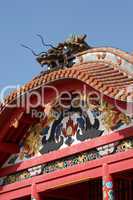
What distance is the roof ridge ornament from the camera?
1105 centimetres

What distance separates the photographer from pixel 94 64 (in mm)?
10328

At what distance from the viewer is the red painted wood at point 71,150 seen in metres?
9.59

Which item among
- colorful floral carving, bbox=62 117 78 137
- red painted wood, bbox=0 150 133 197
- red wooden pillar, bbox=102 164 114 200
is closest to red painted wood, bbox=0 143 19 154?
red painted wood, bbox=0 150 133 197

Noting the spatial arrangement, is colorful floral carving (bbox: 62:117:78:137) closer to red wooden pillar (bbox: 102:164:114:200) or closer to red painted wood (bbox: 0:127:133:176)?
red painted wood (bbox: 0:127:133:176)

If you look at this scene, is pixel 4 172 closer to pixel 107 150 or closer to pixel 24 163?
pixel 24 163

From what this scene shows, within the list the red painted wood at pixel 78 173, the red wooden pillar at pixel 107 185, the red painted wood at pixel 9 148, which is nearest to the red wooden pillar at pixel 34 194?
the red painted wood at pixel 78 173

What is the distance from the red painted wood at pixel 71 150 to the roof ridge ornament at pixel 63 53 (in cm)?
149

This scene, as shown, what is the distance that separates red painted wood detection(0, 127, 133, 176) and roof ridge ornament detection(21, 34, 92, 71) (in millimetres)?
1495

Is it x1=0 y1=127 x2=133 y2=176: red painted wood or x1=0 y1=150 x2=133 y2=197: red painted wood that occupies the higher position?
x1=0 y1=127 x2=133 y2=176: red painted wood

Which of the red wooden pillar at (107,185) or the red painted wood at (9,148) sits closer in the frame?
the red wooden pillar at (107,185)

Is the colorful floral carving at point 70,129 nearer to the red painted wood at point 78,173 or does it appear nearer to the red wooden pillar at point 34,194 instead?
the red painted wood at point 78,173

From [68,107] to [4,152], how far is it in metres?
1.73

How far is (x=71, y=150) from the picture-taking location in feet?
34.0

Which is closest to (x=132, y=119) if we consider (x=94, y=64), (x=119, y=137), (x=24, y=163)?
(x=119, y=137)
